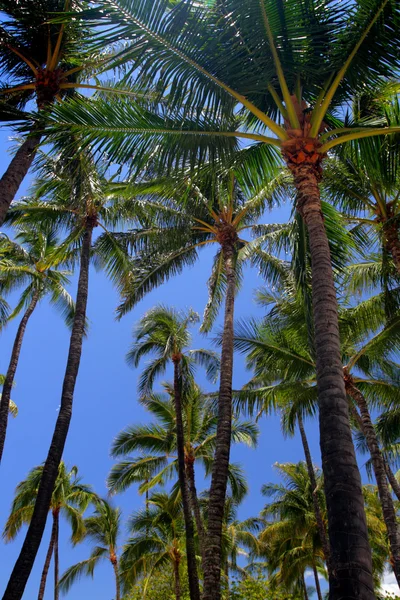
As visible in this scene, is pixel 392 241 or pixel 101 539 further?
pixel 101 539

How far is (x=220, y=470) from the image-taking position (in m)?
9.96

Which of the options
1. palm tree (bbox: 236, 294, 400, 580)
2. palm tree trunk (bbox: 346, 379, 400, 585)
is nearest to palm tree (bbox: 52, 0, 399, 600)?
palm tree (bbox: 236, 294, 400, 580)

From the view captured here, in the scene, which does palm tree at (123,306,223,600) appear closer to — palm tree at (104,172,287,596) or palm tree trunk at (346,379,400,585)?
palm tree at (104,172,287,596)

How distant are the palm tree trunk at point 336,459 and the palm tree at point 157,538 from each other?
1793cm

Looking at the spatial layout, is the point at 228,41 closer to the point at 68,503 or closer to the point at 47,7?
the point at 47,7

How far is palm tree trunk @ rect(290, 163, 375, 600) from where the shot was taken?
3418 mm

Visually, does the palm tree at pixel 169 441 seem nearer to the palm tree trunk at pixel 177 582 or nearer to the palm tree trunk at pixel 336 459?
the palm tree trunk at pixel 177 582

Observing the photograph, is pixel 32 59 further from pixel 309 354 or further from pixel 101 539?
pixel 101 539

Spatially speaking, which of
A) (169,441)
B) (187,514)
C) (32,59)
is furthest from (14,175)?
(169,441)

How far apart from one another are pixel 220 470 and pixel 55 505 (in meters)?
16.0

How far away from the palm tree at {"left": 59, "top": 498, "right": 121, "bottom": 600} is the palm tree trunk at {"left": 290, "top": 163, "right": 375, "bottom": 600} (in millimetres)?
24982

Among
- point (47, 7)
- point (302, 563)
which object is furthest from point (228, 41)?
point (302, 563)

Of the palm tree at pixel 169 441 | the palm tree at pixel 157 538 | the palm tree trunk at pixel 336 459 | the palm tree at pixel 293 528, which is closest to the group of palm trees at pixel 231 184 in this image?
the palm tree trunk at pixel 336 459

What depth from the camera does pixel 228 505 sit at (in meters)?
24.3
